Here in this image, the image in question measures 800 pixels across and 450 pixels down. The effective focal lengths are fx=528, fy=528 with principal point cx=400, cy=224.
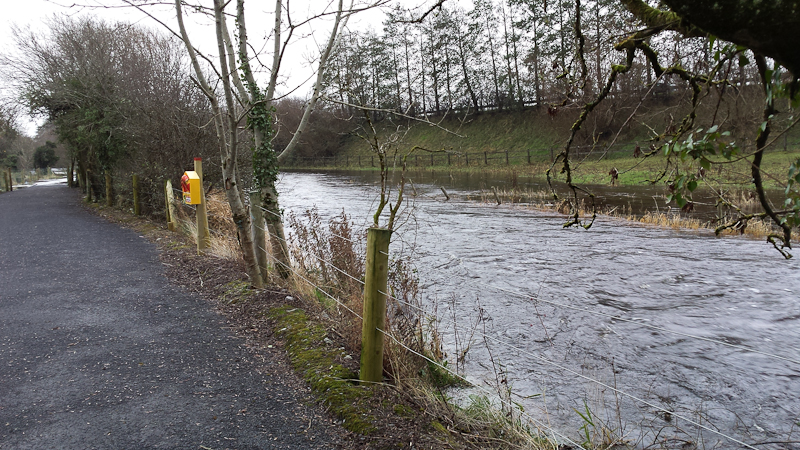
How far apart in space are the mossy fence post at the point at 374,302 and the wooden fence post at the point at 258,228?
2.88m

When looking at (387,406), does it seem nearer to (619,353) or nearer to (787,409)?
(619,353)

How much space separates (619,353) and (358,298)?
9.69 feet

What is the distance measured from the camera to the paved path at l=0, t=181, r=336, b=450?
329 centimetres

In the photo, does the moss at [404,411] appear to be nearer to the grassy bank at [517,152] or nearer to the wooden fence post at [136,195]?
the wooden fence post at [136,195]

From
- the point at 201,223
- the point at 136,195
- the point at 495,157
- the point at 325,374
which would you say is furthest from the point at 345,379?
the point at 495,157

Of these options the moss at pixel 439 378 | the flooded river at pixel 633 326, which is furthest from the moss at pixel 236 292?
the moss at pixel 439 378

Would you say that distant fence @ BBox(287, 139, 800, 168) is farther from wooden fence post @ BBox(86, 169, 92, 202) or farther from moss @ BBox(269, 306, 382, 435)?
moss @ BBox(269, 306, 382, 435)

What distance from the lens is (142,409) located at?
3.59 metres

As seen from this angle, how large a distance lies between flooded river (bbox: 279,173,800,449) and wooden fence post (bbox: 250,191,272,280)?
130 centimetres

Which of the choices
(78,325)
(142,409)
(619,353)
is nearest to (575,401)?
(619,353)

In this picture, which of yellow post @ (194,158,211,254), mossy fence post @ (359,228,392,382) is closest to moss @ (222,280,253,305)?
yellow post @ (194,158,211,254)

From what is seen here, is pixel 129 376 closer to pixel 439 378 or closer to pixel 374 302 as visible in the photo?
pixel 374 302

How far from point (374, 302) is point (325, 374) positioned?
0.77 m

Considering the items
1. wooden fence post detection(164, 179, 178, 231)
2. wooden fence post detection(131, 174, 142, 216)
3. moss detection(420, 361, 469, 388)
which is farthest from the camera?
wooden fence post detection(131, 174, 142, 216)
